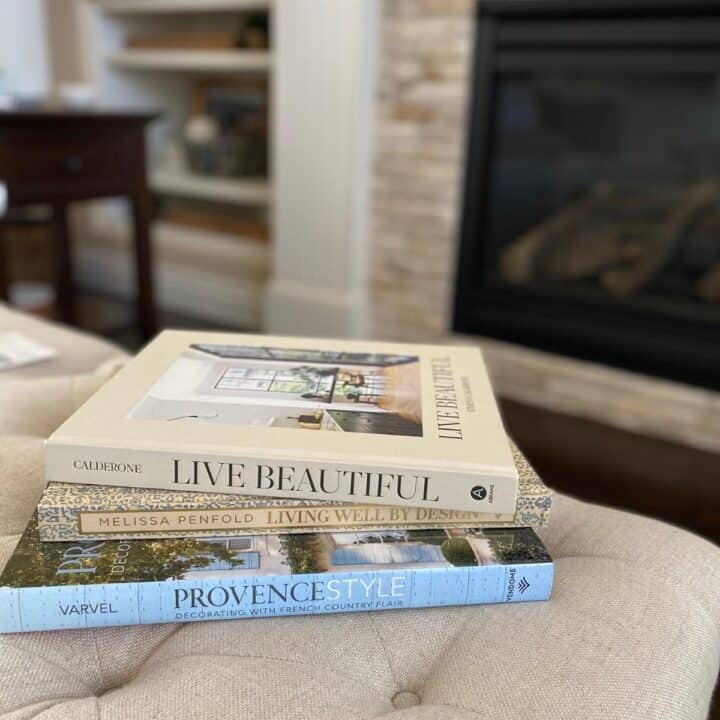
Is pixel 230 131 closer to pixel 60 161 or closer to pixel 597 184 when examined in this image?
pixel 60 161

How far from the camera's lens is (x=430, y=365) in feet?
2.16

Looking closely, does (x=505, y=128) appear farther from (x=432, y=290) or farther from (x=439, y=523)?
(x=439, y=523)

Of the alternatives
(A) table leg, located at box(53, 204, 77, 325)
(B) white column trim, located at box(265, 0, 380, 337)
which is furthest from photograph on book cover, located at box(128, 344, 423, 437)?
(A) table leg, located at box(53, 204, 77, 325)

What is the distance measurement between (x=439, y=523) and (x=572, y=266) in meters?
1.50

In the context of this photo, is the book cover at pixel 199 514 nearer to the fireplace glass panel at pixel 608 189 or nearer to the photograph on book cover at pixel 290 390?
the photograph on book cover at pixel 290 390

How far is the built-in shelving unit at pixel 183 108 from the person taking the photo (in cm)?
240

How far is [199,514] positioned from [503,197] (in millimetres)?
1574

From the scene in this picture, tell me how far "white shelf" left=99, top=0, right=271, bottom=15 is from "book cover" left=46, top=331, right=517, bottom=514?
6.08 feet

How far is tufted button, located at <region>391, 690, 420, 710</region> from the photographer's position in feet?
1.54

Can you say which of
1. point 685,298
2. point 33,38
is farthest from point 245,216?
point 685,298

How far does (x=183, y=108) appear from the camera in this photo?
2898 mm

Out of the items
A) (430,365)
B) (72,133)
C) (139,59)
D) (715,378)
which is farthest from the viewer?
(139,59)

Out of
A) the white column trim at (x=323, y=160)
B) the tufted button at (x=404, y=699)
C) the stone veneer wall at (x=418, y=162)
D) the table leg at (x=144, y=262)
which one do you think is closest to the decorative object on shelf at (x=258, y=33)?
the white column trim at (x=323, y=160)

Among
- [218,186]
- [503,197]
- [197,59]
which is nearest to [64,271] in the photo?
[218,186]
